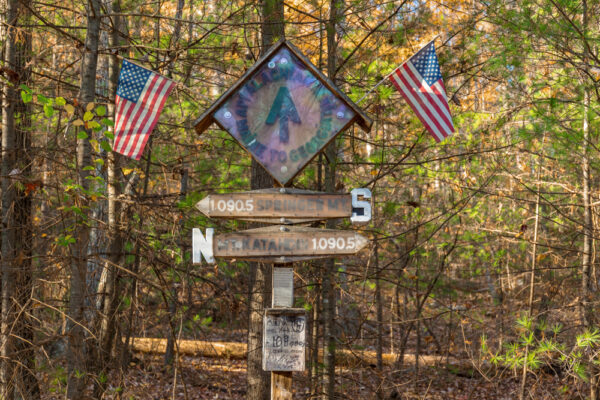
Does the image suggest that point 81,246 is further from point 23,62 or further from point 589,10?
point 589,10

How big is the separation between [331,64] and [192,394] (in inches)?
255

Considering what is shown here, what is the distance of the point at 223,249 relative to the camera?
363cm

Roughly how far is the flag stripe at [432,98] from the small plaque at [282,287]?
186cm

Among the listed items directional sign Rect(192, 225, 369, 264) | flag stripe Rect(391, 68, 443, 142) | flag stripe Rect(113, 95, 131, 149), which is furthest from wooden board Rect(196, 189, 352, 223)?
flag stripe Rect(113, 95, 131, 149)

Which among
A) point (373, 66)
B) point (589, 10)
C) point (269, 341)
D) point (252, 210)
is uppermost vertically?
point (589, 10)

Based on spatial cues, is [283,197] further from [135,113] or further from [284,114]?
[135,113]

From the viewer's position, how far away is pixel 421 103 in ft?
15.0

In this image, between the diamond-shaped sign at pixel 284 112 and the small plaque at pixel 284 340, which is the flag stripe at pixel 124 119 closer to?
the diamond-shaped sign at pixel 284 112

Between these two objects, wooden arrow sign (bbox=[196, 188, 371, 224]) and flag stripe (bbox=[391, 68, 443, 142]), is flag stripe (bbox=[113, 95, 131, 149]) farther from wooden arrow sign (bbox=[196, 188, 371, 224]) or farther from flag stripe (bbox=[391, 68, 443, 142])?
flag stripe (bbox=[391, 68, 443, 142])

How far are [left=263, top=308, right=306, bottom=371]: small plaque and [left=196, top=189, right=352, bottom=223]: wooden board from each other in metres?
0.62

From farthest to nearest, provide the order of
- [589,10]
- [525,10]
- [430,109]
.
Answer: [589,10] < [525,10] < [430,109]

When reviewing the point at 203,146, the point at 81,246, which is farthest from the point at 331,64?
the point at 81,246

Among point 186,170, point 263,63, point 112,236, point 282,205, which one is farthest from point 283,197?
point 186,170

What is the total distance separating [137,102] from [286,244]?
2.16 metres
